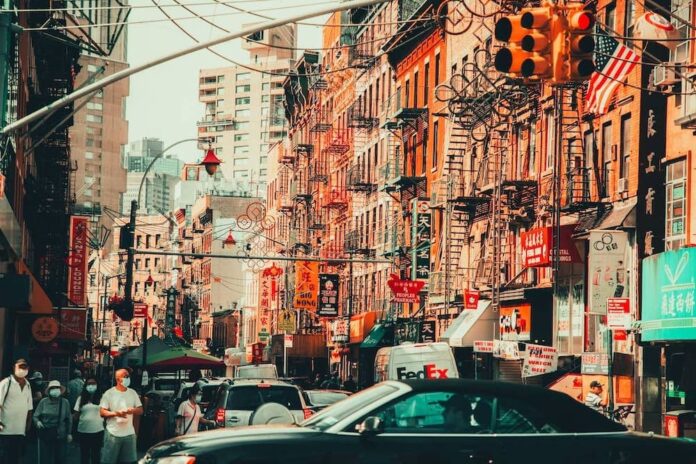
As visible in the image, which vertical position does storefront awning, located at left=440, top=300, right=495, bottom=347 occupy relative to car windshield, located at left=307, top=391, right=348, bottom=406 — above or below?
above

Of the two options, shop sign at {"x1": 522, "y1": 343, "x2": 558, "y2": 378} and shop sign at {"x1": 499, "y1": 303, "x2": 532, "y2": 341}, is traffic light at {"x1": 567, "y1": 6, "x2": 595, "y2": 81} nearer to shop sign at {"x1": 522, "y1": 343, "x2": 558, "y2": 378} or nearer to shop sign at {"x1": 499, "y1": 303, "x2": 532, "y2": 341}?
shop sign at {"x1": 522, "y1": 343, "x2": 558, "y2": 378}

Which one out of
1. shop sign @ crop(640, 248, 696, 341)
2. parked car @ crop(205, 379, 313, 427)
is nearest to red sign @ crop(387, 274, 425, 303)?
shop sign @ crop(640, 248, 696, 341)

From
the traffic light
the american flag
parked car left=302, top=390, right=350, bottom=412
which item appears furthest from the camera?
parked car left=302, top=390, right=350, bottom=412

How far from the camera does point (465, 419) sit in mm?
12039

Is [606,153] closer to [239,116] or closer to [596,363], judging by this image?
[596,363]

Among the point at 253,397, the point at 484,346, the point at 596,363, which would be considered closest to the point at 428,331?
the point at 484,346

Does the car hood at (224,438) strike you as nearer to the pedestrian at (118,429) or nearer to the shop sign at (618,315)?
the pedestrian at (118,429)

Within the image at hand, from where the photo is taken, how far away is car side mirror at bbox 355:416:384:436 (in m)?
11.6

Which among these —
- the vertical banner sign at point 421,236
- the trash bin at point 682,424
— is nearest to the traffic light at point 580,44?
the trash bin at point 682,424

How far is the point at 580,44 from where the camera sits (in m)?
15.4

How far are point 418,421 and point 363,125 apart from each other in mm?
54599

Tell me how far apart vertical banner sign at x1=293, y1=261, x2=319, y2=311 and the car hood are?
51.5 m

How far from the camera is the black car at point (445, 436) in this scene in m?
11.7

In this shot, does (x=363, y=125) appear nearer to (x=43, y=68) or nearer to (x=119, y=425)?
(x=43, y=68)
